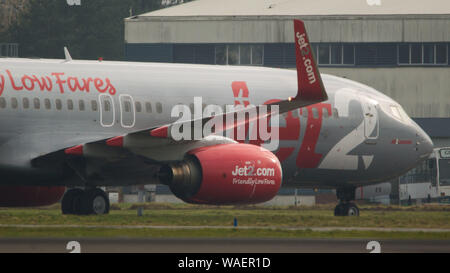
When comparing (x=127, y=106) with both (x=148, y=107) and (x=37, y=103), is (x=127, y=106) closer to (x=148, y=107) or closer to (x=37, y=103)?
(x=148, y=107)

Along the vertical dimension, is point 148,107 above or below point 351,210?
above

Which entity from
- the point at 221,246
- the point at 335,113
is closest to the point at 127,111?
the point at 335,113

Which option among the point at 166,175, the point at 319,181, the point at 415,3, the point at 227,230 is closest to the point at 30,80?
the point at 166,175

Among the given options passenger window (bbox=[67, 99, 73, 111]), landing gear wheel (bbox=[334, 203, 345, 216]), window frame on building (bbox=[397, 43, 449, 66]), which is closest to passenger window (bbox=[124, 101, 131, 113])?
passenger window (bbox=[67, 99, 73, 111])

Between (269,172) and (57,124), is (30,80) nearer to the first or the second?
(57,124)

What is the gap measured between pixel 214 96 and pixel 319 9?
32472 mm

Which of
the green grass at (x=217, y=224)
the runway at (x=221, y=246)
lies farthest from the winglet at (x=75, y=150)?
the runway at (x=221, y=246)

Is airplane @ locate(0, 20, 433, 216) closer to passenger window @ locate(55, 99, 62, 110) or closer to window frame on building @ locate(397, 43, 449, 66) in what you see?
passenger window @ locate(55, 99, 62, 110)

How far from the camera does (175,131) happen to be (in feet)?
81.5

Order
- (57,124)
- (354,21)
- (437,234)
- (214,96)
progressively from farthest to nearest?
1. (354,21)
2. (214,96)
3. (57,124)
4. (437,234)

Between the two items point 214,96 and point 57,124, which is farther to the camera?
point 214,96

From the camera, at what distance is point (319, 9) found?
59156 mm

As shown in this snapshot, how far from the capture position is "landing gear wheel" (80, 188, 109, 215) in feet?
91.1

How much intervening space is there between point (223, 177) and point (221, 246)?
185 inches
